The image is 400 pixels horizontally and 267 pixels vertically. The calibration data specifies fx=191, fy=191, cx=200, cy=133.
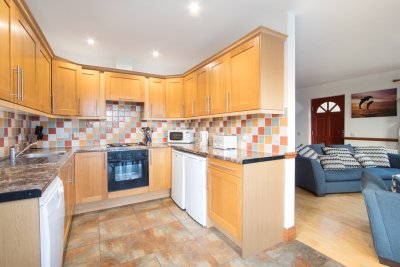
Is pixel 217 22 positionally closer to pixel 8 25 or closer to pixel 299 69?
pixel 8 25

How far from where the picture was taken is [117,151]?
2748 mm

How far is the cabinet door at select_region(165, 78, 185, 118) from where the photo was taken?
3395 millimetres

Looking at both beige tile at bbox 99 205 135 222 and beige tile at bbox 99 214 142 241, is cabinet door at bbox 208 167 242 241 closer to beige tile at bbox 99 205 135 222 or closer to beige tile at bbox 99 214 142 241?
beige tile at bbox 99 214 142 241

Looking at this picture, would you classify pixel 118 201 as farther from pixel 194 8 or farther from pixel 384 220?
pixel 384 220

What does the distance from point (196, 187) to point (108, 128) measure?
74.4 inches

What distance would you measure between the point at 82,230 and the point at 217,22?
287 cm

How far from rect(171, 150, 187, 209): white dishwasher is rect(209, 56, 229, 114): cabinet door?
2.61 ft

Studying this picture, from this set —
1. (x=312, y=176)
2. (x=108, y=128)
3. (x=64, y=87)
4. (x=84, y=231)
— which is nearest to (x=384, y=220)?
(x=312, y=176)

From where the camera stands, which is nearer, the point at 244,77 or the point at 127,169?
the point at 244,77

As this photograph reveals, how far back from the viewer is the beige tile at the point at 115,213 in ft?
8.29

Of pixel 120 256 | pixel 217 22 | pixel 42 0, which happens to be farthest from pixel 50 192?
pixel 217 22

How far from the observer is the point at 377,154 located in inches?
143

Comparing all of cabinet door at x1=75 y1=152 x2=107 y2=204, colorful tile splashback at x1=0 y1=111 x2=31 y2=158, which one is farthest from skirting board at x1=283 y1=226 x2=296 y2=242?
colorful tile splashback at x1=0 y1=111 x2=31 y2=158

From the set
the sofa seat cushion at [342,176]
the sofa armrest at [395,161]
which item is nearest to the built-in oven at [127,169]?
the sofa seat cushion at [342,176]
